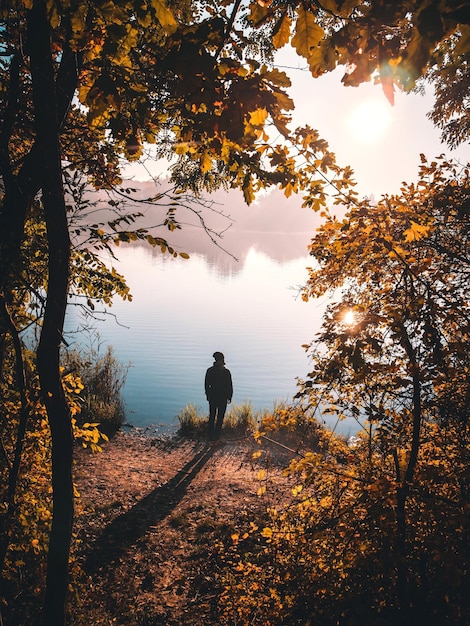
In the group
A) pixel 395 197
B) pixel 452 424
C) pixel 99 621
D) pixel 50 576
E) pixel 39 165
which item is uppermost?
pixel 395 197

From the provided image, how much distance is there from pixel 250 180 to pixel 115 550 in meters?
6.04

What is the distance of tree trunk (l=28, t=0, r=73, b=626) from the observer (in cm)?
235

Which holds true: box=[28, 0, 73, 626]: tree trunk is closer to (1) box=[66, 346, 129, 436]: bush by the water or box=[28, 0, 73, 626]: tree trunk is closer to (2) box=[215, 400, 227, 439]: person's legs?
(2) box=[215, 400, 227, 439]: person's legs

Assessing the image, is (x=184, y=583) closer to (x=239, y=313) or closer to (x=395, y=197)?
(x=395, y=197)

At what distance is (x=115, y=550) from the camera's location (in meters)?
5.74

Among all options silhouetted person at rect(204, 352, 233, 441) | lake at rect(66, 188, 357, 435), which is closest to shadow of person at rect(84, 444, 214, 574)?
silhouetted person at rect(204, 352, 233, 441)

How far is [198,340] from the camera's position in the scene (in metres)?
26.6

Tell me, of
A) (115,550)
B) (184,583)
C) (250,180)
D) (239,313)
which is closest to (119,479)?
(115,550)

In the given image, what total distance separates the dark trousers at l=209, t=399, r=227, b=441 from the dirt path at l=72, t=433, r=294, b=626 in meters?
0.40

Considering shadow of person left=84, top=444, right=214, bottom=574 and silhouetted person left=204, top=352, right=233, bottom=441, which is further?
silhouetted person left=204, top=352, right=233, bottom=441

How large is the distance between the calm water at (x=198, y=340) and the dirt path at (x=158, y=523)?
3.45 metres

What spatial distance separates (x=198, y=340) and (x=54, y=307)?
24.2 metres

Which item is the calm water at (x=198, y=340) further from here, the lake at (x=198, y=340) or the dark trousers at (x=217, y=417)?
the dark trousers at (x=217, y=417)

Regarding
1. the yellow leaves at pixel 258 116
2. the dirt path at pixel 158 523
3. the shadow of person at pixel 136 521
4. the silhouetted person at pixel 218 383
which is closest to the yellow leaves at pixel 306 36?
the yellow leaves at pixel 258 116
